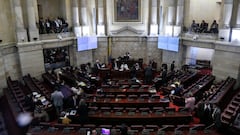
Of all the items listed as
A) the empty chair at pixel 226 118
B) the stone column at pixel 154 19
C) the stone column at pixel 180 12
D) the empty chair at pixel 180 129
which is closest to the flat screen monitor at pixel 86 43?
the stone column at pixel 154 19

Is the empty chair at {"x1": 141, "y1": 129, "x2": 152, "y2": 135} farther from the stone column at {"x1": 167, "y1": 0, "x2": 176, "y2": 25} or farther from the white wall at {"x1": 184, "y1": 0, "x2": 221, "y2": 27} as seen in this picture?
the white wall at {"x1": 184, "y1": 0, "x2": 221, "y2": 27}

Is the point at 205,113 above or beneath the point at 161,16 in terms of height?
beneath

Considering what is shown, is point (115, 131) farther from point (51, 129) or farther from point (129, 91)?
point (129, 91)

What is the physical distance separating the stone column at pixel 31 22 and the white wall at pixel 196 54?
13.0 m

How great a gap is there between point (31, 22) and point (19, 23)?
0.98m

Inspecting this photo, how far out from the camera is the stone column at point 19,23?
16.3 meters

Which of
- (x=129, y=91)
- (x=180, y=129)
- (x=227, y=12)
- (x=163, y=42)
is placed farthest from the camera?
(x=163, y=42)

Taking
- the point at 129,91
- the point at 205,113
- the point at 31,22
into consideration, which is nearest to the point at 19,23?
the point at 31,22

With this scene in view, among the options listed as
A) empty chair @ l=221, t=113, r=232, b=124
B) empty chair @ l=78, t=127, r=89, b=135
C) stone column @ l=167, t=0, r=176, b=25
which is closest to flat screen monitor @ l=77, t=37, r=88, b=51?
stone column @ l=167, t=0, r=176, b=25

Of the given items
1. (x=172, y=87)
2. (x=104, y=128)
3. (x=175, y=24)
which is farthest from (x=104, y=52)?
(x=104, y=128)

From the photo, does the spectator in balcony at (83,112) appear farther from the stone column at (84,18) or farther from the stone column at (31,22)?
the stone column at (84,18)

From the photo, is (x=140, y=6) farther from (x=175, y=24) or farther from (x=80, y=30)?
(x=80, y=30)

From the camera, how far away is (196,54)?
73.6ft

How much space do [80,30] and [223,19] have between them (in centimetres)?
1187
